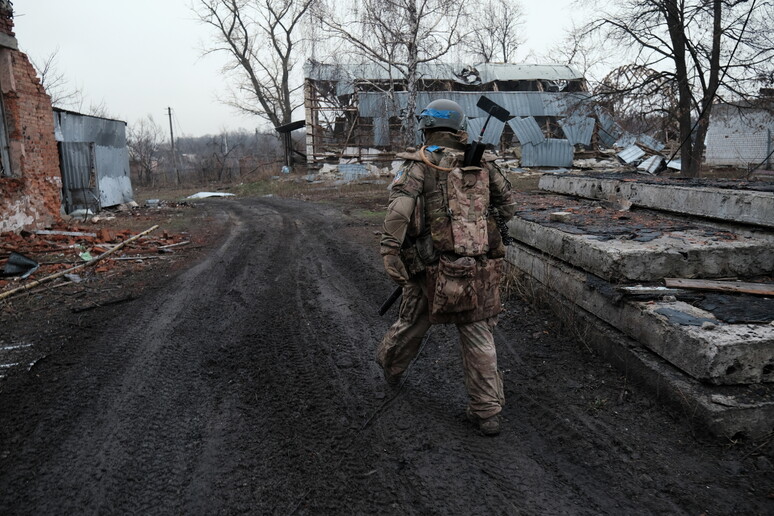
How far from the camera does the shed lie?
13969 mm

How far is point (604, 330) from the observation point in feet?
12.9

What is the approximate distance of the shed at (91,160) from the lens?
13969 millimetres

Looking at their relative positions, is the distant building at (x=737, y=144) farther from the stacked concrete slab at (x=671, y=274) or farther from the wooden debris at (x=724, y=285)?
the wooden debris at (x=724, y=285)

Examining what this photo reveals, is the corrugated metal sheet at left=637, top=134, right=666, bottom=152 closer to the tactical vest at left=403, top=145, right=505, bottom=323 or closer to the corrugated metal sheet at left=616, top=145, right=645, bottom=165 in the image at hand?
the corrugated metal sheet at left=616, top=145, right=645, bottom=165

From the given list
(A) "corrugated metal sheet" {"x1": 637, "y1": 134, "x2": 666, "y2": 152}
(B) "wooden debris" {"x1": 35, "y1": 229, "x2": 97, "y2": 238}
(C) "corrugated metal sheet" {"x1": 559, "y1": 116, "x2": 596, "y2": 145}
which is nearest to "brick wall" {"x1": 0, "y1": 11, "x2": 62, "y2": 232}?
(B) "wooden debris" {"x1": 35, "y1": 229, "x2": 97, "y2": 238}

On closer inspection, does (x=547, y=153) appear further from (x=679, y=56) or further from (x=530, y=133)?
(x=679, y=56)

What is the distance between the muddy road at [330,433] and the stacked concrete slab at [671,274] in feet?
0.70

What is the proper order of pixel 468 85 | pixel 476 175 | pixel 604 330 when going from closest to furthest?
pixel 476 175 → pixel 604 330 → pixel 468 85

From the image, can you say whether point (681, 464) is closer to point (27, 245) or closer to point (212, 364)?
point (212, 364)

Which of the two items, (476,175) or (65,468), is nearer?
(65,468)

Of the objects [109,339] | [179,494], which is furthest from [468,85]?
[179,494]

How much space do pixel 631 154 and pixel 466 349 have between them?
26.3 metres

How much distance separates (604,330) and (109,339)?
4.20 m

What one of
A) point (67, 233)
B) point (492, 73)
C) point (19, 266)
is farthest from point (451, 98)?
point (19, 266)
